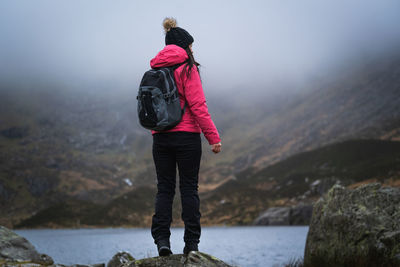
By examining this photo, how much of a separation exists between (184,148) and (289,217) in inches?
4245

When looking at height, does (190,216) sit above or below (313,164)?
below

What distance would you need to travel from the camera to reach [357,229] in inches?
408

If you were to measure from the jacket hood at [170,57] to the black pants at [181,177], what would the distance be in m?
1.11

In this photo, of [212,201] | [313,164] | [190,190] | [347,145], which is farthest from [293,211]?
[190,190]

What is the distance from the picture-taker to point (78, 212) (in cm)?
17762

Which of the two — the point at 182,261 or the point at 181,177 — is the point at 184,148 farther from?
the point at 182,261

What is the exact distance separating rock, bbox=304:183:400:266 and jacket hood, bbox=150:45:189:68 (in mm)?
6565

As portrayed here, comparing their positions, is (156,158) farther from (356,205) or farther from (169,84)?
(356,205)

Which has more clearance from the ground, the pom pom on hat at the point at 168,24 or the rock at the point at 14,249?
the pom pom on hat at the point at 168,24

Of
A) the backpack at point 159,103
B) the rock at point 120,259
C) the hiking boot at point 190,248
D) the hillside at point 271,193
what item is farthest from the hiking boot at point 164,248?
the hillside at point 271,193

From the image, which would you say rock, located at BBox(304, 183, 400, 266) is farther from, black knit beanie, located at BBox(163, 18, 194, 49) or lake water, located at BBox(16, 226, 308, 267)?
black knit beanie, located at BBox(163, 18, 194, 49)

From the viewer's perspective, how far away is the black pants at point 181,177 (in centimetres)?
554

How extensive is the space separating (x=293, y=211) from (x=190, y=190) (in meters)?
109

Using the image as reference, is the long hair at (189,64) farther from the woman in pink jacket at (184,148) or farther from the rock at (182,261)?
the rock at (182,261)
